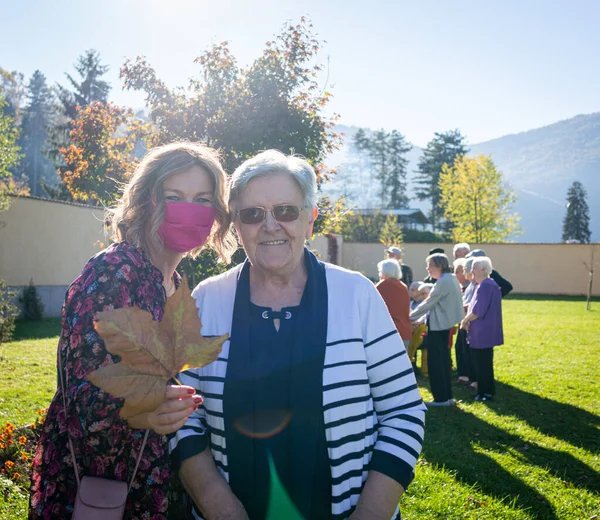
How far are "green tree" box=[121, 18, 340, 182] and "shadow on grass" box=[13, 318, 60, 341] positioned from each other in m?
8.54

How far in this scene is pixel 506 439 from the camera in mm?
6152

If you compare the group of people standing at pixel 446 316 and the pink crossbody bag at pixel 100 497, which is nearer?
the pink crossbody bag at pixel 100 497

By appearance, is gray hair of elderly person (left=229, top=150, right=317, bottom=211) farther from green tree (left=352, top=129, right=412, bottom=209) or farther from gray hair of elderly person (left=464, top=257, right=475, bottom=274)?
green tree (left=352, top=129, right=412, bottom=209)

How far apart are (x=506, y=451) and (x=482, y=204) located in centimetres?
3810

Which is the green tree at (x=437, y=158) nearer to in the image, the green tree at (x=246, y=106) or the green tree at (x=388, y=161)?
the green tree at (x=388, y=161)

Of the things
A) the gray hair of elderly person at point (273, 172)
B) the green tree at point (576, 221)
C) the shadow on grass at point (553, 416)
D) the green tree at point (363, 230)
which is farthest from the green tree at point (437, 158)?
the gray hair of elderly person at point (273, 172)

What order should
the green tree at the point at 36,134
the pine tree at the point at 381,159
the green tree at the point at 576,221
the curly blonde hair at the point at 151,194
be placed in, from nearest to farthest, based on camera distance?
the curly blonde hair at the point at 151,194 < the green tree at the point at 36,134 < the green tree at the point at 576,221 < the pine tree at the point at 381,159

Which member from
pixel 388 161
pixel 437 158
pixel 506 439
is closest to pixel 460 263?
pixel 506 439

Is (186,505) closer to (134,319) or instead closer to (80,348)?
(80,348)

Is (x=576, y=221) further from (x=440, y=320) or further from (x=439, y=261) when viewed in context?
(x=440, y=320)

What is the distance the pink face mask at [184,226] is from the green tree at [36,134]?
218 feet

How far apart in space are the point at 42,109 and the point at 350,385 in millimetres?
80498

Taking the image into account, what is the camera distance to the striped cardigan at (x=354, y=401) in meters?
1.95

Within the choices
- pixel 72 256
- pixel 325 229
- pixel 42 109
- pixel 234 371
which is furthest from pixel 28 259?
pixel 42 109
